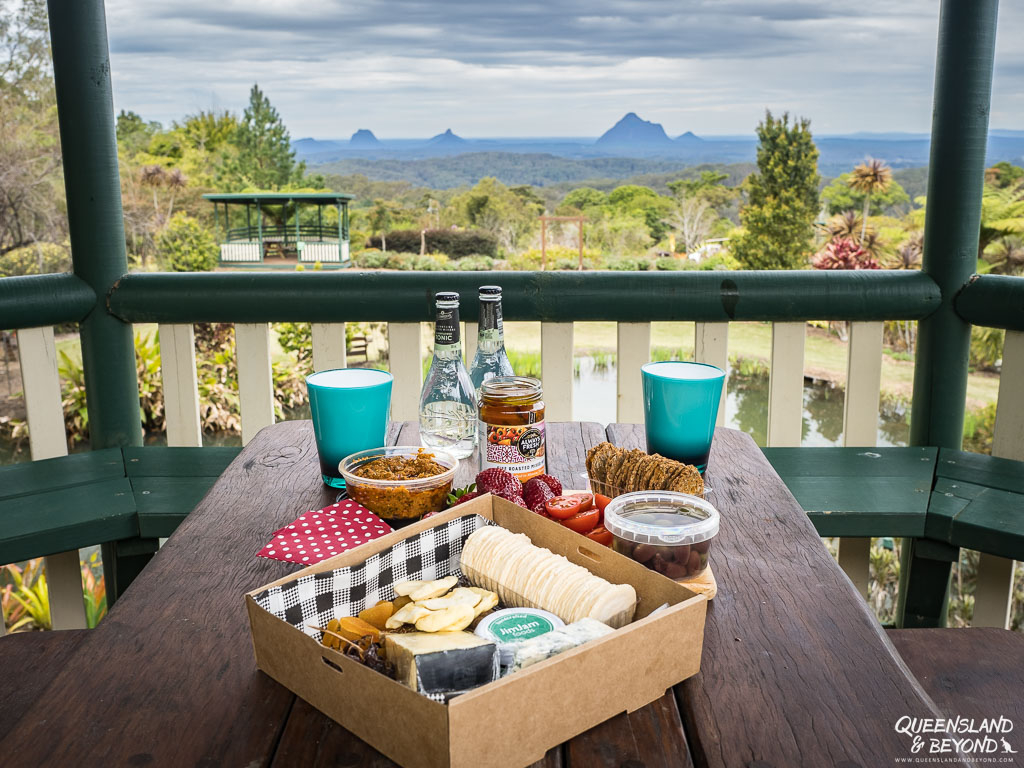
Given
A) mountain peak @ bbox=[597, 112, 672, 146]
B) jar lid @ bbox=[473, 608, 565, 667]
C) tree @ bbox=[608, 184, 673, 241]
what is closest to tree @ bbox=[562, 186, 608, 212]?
tree @ bbox=[608, 184, 673, 241]

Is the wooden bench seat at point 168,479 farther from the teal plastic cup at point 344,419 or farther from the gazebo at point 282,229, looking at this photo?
the gazebo at point 282,229

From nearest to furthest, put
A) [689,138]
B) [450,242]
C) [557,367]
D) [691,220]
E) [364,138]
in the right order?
[557,367] < [450,242] < [691,220] < [689,138] < [364,138]

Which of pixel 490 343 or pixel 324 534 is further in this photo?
pixel 490 343

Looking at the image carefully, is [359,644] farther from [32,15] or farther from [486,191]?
[486,191]

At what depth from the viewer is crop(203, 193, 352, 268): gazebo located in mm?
9914

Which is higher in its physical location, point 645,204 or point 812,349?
point 645,204

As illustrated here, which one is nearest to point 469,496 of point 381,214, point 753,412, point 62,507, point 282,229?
point 62,507

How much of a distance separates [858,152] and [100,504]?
914 cm

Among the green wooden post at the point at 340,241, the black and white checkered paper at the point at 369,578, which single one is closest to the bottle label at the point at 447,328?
the black and white checkered paper at the point at 369,578

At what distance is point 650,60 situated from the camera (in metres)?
15.1

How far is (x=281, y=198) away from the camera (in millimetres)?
11578

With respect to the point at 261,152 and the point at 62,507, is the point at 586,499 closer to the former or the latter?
the point at 62,507

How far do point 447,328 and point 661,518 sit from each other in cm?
46

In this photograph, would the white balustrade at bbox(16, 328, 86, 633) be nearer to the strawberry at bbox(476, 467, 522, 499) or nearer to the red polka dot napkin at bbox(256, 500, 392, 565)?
the red polka dot napkin at bbox(256, 500, 392, 565)
